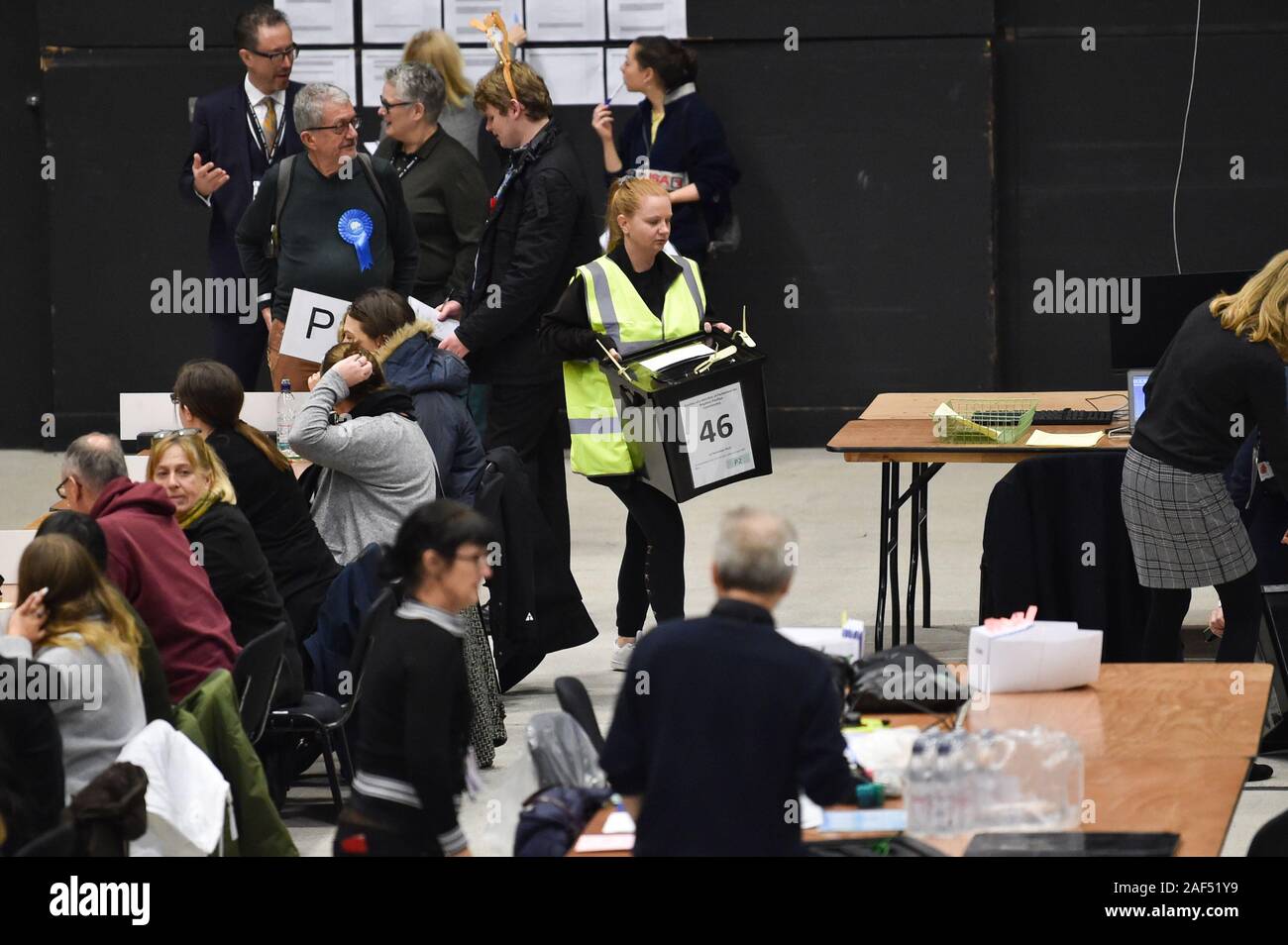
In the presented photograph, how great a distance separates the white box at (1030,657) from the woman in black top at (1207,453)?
125 centimetres

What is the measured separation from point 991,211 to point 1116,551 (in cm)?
498

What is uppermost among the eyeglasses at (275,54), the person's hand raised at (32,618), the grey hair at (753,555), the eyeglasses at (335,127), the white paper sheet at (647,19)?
the white paper sheet at (647,19)

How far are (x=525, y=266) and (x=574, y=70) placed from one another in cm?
396

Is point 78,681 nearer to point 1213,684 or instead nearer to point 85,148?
point 1213,684

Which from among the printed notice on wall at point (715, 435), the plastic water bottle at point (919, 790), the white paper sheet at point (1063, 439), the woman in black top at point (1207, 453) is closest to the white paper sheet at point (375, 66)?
the printed notice on wall at point (715, 435)

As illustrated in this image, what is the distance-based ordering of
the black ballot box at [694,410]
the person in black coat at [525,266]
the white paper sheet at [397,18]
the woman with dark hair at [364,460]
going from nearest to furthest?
the woman with dark hair at [364,460]
the black ballot box at [694,410]
the person in black coat at [525,266]
the white paper sheet at [397,18]

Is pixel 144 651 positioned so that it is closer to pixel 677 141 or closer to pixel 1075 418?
pixel 1075 418

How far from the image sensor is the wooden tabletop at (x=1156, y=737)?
3.49 meters

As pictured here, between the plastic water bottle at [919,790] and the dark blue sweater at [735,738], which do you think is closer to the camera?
the dark blue sweater at [735,738]

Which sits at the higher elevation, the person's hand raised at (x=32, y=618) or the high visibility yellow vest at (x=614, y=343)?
the high visibility yellow vest at (x=614, y=343)

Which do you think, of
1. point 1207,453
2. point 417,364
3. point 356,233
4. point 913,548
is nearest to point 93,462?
point 417,364

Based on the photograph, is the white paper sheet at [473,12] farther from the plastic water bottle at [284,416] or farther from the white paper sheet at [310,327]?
the plastic water bottle at [284,416]

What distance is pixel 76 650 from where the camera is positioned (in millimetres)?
4074
